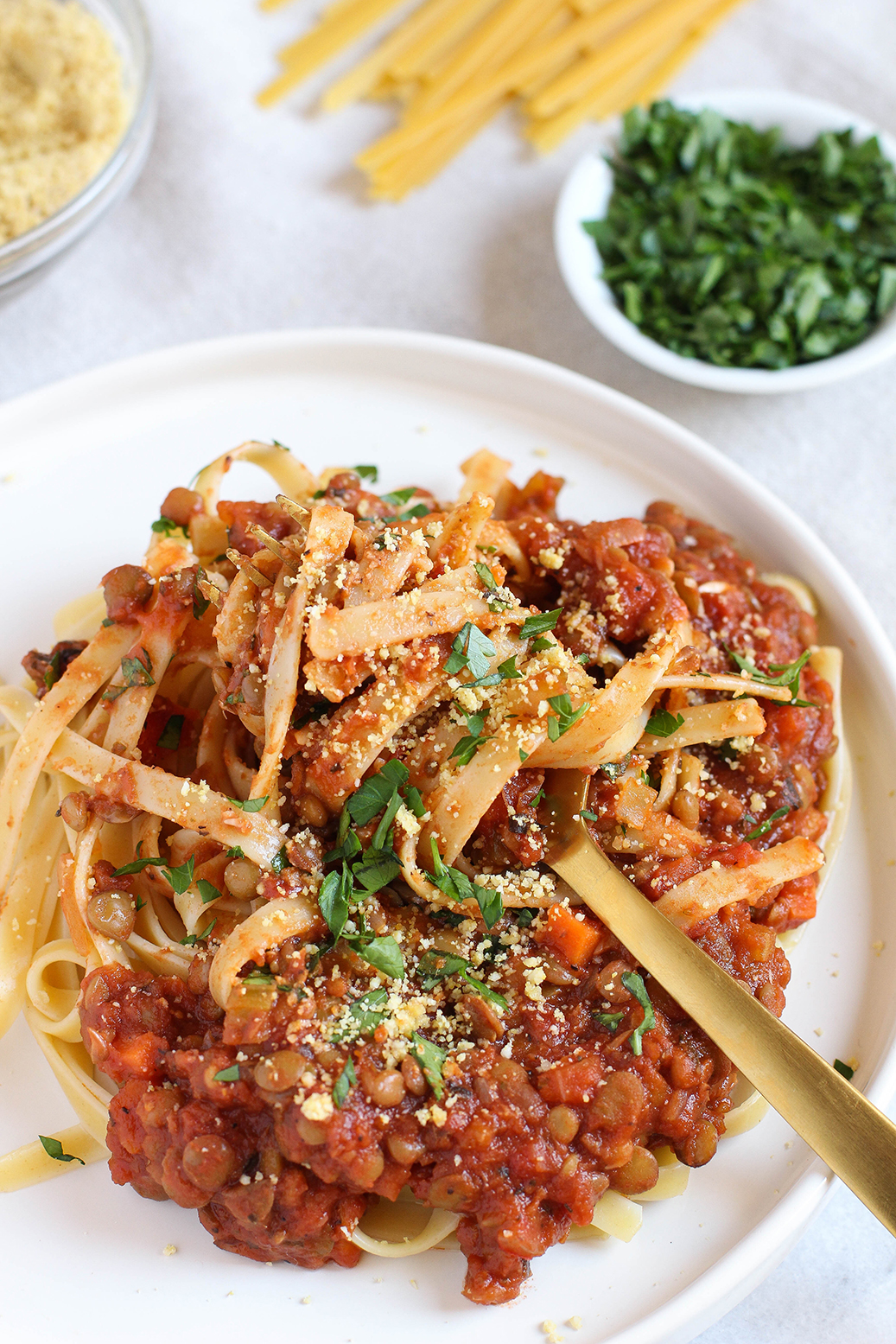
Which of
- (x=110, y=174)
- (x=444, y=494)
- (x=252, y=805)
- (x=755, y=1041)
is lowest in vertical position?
(x=755, y=1041)

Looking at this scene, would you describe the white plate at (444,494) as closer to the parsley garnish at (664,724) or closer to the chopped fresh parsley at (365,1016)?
the chopped fresh parsley at (365,1016)

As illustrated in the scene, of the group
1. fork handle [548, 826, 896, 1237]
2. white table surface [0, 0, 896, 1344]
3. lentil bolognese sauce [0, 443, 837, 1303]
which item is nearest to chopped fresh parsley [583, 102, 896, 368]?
white table surface [0, 0, 896, 1344]

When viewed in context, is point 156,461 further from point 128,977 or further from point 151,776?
point 128,977

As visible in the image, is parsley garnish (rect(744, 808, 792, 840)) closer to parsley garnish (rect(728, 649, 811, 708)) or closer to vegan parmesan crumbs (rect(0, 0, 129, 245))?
parsley garnish (rect(728, 649, 811, 708))

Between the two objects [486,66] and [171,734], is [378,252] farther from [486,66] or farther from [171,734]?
[171,734]

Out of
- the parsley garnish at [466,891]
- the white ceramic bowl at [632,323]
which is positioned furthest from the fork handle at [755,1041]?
the white ceramic bowl at [632,323]

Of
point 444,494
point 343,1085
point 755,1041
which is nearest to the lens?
point 343,1085

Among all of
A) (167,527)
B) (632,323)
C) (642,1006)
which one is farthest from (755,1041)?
(632,323)
